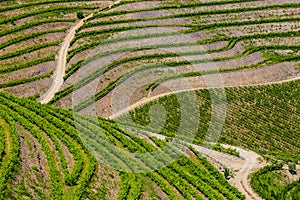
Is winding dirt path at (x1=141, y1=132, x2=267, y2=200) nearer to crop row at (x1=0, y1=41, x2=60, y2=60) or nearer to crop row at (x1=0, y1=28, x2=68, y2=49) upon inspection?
crop row at (x1=0, y1=41, x2=60, y2=60)

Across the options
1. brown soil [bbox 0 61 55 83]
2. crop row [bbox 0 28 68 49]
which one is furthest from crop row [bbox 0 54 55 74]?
crop row [bbox 0 28 68 49]

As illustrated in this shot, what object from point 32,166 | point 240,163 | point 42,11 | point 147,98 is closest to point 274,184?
point 240,163

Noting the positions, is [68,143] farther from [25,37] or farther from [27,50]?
[25,37]

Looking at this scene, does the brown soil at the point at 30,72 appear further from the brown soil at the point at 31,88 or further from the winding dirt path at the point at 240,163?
the winding dirt path at the point at 240,163

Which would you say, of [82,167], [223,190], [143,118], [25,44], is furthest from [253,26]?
[82,167]

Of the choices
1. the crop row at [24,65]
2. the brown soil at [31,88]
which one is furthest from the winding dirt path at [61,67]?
the crop row at [24,65]

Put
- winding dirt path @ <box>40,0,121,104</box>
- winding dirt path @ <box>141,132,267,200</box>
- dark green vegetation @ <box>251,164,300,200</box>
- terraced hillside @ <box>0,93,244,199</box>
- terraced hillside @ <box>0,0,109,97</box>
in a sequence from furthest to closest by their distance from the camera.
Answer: terraced hillside @ <box>0,0,109,97</box>, winding dirt path @ <box>40,0,121,104</box>, winding dirt path @ <box>141,132,267,200</box>, dark green vegetation @ <box>251,164,300,200</box>, terraced hillside @ <box>0,93,244,199</box>
